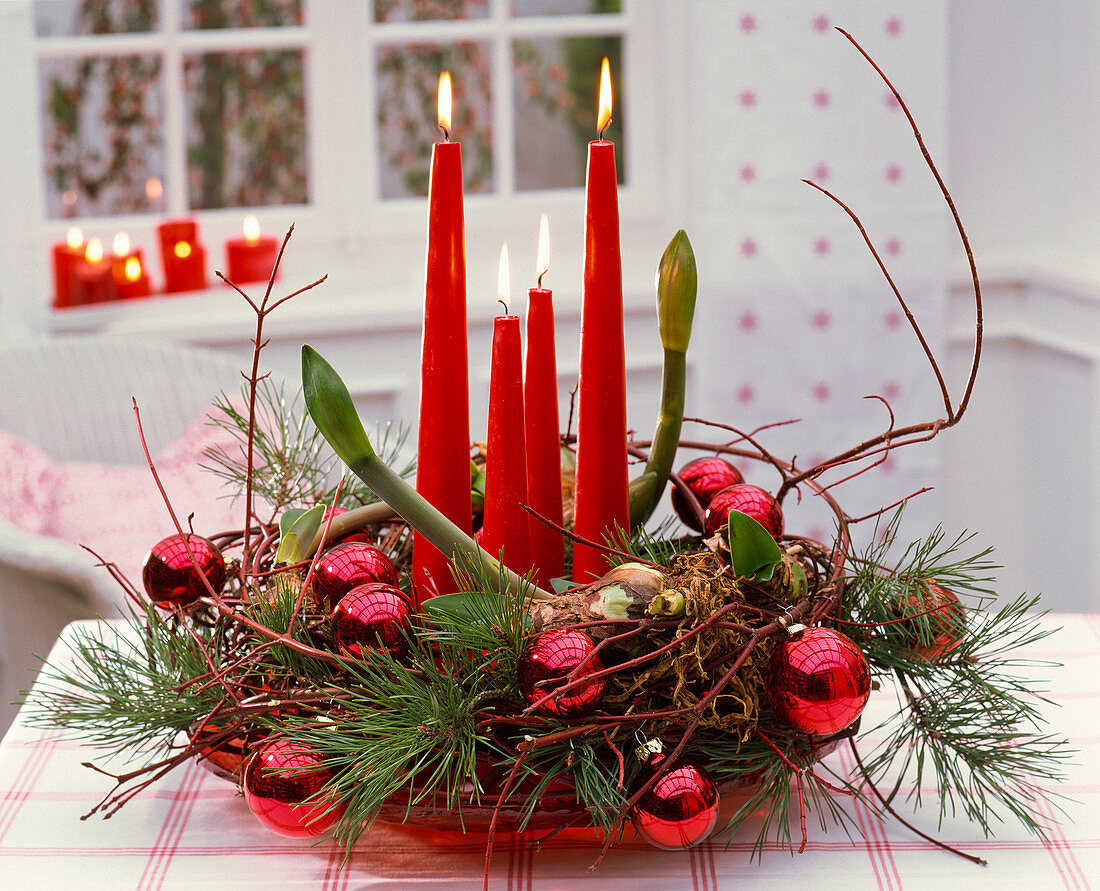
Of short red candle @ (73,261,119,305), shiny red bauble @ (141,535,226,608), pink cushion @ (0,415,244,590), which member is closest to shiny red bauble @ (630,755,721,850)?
shiny red bauble @ (141,535,226,608)

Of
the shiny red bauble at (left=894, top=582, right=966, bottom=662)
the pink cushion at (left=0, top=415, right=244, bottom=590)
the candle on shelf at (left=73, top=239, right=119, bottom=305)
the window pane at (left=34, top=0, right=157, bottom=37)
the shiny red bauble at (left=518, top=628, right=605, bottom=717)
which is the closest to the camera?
the shiny red bauble at (left=518, top=628, right=605, bottom=717)

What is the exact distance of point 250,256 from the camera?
2.19 metres

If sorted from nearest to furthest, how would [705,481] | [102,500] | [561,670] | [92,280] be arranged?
1. [561,670]
2. [705,481]
3. [102,500]
4. [92,280]

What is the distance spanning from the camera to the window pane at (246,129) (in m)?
2.40

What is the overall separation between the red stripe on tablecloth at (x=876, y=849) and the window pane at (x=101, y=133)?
214cm

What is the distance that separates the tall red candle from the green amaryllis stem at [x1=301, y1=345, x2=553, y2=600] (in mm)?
18

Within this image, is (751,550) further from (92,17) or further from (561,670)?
(92,17)

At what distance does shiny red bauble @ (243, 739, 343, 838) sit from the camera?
58 centimetres

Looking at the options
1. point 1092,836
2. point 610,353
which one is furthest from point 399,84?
point 1092,836

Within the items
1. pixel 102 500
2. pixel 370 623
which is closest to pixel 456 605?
pixel 370 623

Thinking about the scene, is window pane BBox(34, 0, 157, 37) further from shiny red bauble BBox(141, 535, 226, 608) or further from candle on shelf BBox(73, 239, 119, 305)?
shiny red bauble BBox(141, 535, 226, 608)

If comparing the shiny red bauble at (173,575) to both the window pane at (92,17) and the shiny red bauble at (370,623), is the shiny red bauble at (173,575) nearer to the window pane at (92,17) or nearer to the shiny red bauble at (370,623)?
the shiny red bauble at (370,623)

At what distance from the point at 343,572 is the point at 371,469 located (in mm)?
83

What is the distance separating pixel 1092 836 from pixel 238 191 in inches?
85.4
